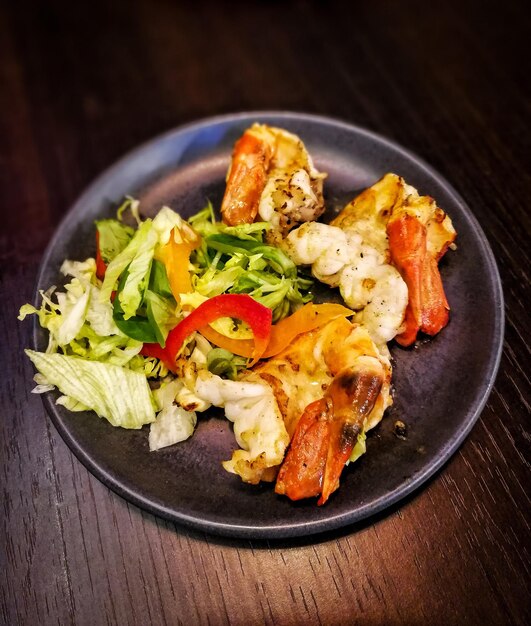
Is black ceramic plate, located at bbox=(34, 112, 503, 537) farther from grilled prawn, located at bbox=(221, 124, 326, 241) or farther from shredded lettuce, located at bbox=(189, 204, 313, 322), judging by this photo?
shredded lettuce, located at bbox=(189, 204, 313, 322)

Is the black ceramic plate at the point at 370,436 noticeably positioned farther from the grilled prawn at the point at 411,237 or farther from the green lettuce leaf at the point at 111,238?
the green lettuce leaf at the point at 111,238

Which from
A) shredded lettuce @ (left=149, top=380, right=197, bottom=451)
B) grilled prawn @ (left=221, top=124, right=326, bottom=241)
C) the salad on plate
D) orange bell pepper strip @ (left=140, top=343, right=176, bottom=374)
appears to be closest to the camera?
the salad on plate

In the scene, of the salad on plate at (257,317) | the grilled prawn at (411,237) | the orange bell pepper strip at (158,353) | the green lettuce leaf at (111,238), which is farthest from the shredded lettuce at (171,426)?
the grilled prawn at (411,237)

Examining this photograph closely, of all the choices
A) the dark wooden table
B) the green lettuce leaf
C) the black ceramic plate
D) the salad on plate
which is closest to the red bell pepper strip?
the salad on plate

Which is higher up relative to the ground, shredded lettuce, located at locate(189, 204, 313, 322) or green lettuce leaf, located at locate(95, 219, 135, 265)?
shredded lettuce, located at locate(189, 204, 313, 322)

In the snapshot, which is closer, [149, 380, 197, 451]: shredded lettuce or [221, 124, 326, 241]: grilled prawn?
[149, 380, 197, 451]: shredded lettuce

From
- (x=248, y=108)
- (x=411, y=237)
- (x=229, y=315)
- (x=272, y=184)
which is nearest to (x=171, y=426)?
(x=229, y=315)

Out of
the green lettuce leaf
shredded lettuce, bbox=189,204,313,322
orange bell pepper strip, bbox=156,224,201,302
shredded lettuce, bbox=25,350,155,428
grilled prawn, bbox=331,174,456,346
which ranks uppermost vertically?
grilled prawn, bbox=331,174,456,346
